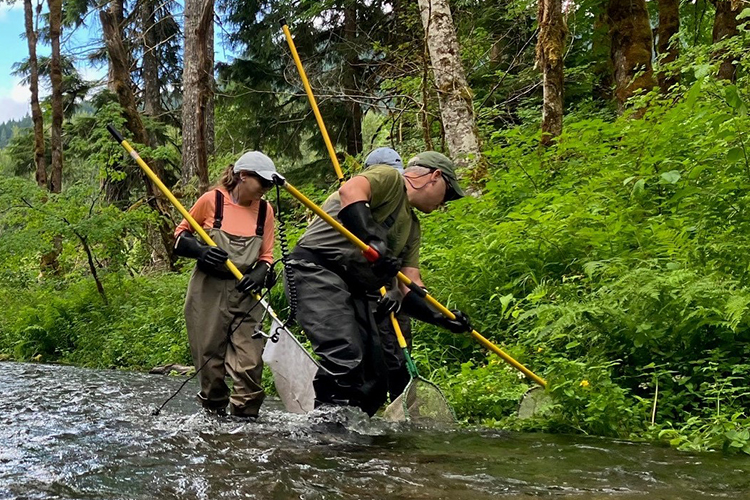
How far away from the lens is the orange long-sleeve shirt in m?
5.33

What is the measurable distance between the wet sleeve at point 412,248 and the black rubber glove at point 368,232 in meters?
0.72


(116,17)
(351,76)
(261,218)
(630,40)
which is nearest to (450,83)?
(630,40)

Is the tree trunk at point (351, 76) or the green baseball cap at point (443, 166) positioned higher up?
the tree trunk at point (351, 76)

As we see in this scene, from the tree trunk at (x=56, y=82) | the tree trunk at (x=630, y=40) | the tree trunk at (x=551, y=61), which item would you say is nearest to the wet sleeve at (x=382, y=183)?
the tree trunk at (x=551, y=61)

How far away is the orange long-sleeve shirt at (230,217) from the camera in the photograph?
210 inches

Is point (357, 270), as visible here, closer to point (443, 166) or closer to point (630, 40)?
point (443, 166)

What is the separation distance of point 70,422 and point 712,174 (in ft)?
19.1

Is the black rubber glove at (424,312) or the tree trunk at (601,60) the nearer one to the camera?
the black rubber glove at (424,312)

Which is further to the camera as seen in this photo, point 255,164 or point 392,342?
point 392,342

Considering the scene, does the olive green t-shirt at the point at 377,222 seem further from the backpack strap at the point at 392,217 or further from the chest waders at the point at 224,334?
the chest waders at the point at 224,334

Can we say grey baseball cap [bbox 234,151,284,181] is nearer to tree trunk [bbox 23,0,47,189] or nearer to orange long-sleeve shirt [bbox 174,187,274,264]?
orange long-sleeve shirt [bbox 174,187,274,264]

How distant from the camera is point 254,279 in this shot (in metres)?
5.11

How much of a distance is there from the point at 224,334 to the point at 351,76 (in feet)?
44.7

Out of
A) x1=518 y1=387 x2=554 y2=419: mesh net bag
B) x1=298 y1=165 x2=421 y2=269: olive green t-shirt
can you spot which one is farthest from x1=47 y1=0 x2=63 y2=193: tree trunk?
x1=518 y1=387 x2=554 y2=419: mesh net bag
